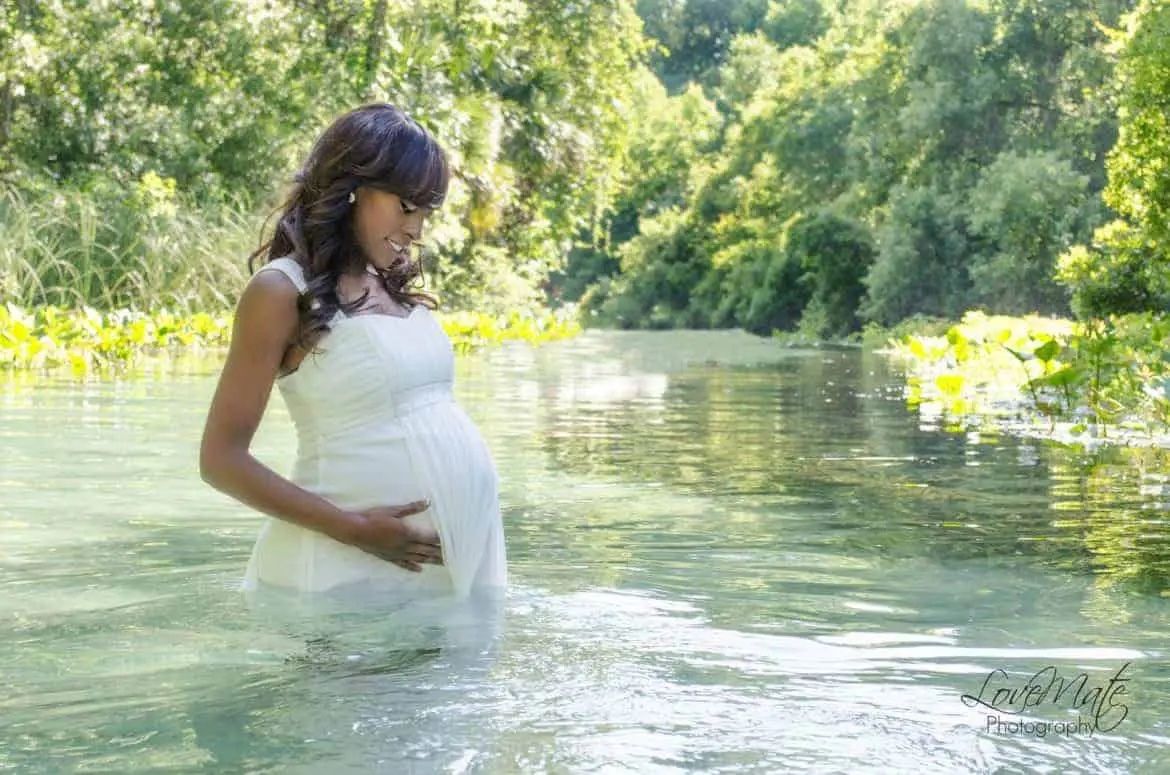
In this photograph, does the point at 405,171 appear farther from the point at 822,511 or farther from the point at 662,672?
the point at 822,511

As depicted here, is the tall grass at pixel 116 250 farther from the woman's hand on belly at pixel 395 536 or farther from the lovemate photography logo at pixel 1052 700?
the lovemate photography logo at pixel 1052 700

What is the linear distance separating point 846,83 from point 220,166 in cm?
2821

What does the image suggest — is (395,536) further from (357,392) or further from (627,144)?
(627,144)

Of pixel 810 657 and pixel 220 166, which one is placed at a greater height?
pixel 220 166

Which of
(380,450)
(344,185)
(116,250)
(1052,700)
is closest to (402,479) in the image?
(380,450)

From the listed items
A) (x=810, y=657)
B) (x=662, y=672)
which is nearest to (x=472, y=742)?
(x=662, y=672)

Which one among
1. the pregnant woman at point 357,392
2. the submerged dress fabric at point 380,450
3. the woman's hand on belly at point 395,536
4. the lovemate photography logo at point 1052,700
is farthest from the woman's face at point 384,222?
the lovemate photography logo at point 1052,700

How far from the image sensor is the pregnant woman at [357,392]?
169 inches

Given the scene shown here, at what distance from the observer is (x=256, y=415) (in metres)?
4.29

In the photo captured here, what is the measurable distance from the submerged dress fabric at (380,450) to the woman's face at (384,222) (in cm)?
17

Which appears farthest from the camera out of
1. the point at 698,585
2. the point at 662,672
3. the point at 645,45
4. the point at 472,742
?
the point at 645,45

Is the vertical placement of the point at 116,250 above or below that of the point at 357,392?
above

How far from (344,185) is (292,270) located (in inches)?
9.1

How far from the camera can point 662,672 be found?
13.9 ft
